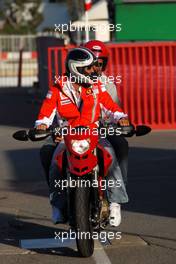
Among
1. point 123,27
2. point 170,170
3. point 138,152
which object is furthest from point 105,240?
point 123,27

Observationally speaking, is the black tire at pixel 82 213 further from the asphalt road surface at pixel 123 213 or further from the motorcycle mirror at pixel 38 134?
the motorcycle mirror at pixel 38 134

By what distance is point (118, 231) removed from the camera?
8055 mm

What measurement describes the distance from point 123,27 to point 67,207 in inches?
423

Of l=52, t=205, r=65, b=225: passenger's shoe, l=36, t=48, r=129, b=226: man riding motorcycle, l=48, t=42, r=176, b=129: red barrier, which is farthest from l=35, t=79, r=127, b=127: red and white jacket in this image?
l=48, t=42, r=176, b=129: red barrier

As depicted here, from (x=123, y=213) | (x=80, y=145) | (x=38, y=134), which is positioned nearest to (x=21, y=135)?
(x=38, y=134)

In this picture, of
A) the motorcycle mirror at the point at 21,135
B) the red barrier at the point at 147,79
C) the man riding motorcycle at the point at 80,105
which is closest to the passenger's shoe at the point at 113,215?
the man riding motorcycle at the point at 80,105

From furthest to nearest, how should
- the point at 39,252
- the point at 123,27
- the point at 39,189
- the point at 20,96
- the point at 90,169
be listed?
the point at 20,96 → the point at 123,27 → the point at 39,189 → the point at 39,252 → the point at 90,169

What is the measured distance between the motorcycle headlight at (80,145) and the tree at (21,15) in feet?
162

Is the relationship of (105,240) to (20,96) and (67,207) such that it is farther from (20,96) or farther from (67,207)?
(20,96)

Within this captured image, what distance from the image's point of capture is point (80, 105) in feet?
24.0

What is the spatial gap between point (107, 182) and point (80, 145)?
2.13ft

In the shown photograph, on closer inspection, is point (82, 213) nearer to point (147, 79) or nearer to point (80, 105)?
point (80, 105)

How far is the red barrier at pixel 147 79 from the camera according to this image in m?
15.7

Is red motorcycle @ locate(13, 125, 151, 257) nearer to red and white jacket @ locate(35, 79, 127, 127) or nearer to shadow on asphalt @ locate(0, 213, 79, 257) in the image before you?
red and white jacket @ locate(35, 79, 127, 127)
